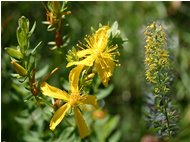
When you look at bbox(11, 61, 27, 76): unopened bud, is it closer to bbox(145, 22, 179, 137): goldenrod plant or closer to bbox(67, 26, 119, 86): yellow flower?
bbox(67, 26, 119, 86): yellow flower

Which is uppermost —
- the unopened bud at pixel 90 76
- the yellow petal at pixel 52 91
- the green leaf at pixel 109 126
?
the unopened bud at pixel 90 76

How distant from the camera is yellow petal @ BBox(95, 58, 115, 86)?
0.90 meters

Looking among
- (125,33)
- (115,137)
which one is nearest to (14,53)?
(115,137)

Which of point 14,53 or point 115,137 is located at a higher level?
point 14,53

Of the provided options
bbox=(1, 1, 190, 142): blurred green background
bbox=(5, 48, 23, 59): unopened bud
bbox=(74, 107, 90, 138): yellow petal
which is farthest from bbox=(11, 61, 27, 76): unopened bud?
bbox=(1, 1, 190, 142): blurred green background

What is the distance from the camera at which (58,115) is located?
897 mm

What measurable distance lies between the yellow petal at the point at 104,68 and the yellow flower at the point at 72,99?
42 mm

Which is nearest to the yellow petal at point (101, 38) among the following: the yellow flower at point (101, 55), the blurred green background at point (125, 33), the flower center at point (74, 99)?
the yellow flower at point (101, 55)

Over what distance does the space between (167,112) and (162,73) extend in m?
0.07

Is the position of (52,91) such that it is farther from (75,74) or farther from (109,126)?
(109,126)

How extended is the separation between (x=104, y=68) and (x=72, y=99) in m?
0.08

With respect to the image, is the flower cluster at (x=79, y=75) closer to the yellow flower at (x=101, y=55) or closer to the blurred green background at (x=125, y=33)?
the yellow flower at (x=101, y=55)

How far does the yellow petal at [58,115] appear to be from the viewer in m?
0.89

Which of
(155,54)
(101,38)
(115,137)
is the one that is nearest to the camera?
(155,54)
